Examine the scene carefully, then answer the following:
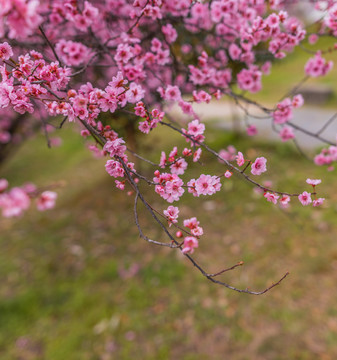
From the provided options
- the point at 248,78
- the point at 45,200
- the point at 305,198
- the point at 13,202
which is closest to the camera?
the point at 13,202

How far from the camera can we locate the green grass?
2.82m

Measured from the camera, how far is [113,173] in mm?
1514

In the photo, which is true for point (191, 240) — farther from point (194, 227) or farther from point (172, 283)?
point (172, 283)

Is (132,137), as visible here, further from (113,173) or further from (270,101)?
(270,101)

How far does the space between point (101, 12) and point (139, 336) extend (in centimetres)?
301

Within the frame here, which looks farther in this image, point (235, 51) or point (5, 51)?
A: point (235, 51)

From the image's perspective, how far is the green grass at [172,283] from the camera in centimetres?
282

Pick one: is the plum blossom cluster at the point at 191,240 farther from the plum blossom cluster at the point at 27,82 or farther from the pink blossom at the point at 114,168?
Answer: the plum blossom cluster at the point at 27,82

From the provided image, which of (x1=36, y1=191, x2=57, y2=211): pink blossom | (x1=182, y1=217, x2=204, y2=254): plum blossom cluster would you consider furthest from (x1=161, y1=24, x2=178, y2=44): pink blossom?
(x1=36, y1=191, x2=57, y2=211): pink blossom

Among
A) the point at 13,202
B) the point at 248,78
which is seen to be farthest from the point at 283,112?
the point at 13,202

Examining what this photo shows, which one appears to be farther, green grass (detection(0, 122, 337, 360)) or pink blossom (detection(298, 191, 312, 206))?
green grass (detection(0, 122, 337, 360))

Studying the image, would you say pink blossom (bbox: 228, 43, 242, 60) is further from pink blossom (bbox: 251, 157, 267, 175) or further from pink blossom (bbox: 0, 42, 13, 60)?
pink blossom (bbox: 0, 42, 13, 60)

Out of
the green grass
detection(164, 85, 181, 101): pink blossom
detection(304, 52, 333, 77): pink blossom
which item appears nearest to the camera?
detection(164, 85, 181, 101): pink blossom

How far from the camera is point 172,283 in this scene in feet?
11.4
